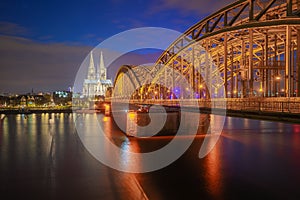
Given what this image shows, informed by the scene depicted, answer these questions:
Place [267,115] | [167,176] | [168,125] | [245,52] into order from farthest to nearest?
[245,52], [168,125], [267,115], [167,176]

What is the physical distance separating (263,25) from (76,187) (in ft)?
79.7

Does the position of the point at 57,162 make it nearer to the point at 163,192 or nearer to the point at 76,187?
the point at 76,187

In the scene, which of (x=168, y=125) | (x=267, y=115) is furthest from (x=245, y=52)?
(x=267, y=115)

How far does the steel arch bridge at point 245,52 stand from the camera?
100 feet

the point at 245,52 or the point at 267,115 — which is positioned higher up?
the point at 245,52

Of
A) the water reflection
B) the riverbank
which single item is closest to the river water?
the riverbank

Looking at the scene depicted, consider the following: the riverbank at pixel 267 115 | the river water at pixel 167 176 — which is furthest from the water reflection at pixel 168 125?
the riverbank at pixel 267 115

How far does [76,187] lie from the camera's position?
1225cm

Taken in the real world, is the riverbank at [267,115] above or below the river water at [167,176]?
above

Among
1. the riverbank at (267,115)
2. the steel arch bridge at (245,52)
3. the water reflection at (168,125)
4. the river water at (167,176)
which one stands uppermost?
the steel arch bridge at (245,52)

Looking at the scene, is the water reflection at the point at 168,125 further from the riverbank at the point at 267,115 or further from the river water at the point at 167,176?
the riverbank at the point at 267,115

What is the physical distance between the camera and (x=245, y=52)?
1977 inches

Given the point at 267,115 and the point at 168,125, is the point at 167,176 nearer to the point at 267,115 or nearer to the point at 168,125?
the point at 267,115

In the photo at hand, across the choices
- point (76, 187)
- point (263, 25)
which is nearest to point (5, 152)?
point (76, 187)
